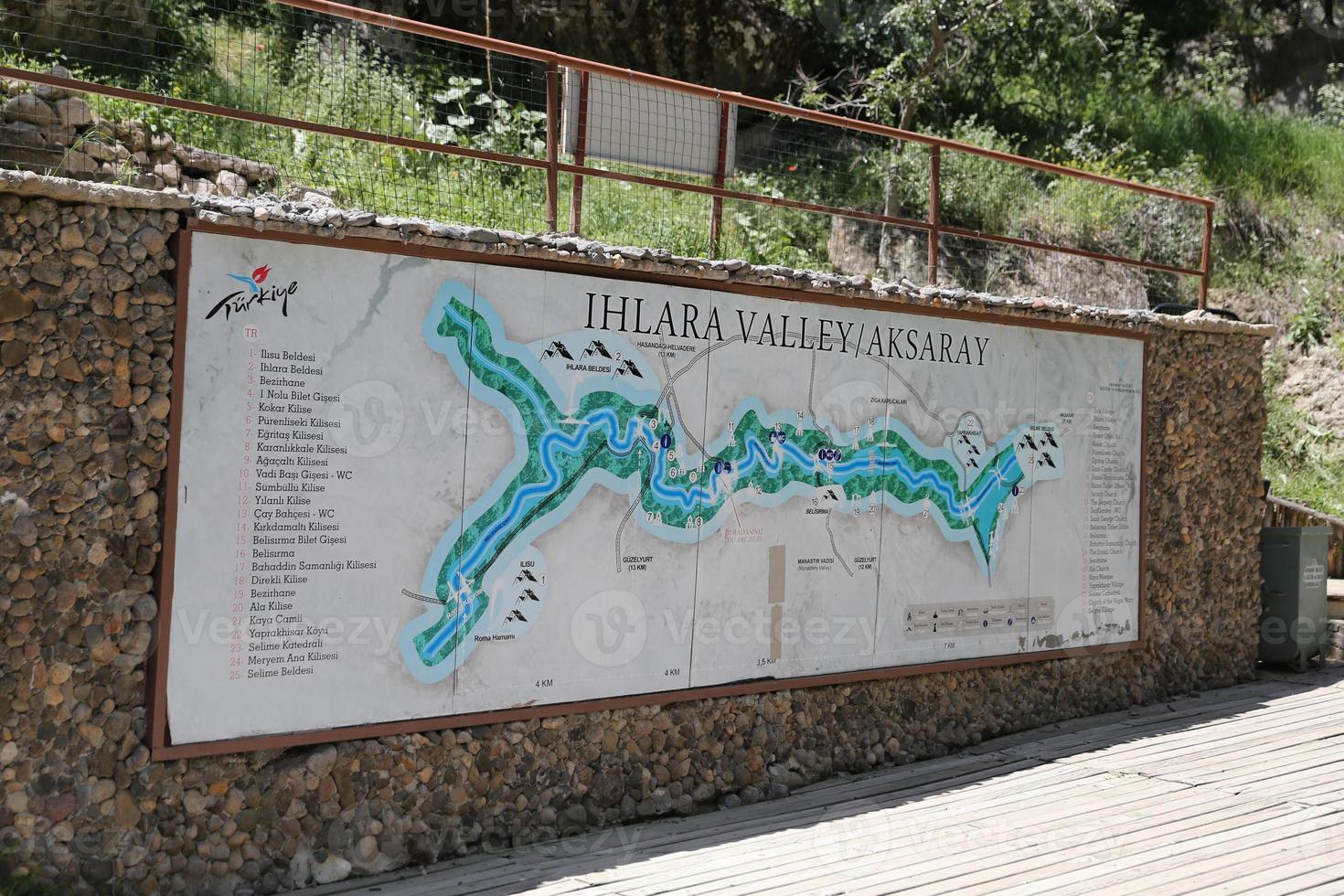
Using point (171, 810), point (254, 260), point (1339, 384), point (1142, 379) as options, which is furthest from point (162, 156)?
point (1339, 384)

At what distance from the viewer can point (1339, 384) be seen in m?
16.2

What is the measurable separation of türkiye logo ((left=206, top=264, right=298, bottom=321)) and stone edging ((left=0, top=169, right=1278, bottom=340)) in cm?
23

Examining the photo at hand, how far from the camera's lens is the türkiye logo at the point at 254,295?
532cm

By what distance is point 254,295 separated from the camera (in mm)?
5391

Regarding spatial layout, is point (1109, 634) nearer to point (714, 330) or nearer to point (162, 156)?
point (714, 330)

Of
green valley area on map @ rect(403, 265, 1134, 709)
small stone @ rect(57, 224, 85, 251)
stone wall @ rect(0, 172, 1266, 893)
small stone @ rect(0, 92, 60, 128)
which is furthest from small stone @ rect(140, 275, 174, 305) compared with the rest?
small stone @ rect(0, 92, 60, 128)

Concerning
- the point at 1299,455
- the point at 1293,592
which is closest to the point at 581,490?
the point at 1293,592

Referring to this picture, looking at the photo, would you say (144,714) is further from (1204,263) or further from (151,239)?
(1204,263)

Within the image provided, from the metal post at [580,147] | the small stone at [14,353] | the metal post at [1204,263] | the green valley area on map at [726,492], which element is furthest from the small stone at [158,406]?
the metal post at [1204,263]

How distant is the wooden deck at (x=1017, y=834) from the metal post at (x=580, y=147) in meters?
3.45

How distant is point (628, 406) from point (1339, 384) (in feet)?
43.9

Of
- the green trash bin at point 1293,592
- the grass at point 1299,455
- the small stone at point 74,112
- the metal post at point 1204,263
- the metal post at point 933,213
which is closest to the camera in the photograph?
the metal post at point 933,213

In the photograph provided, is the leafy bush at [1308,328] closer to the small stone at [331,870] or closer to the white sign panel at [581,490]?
the white sign panel at [581,490]

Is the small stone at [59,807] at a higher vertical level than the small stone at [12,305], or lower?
lower
